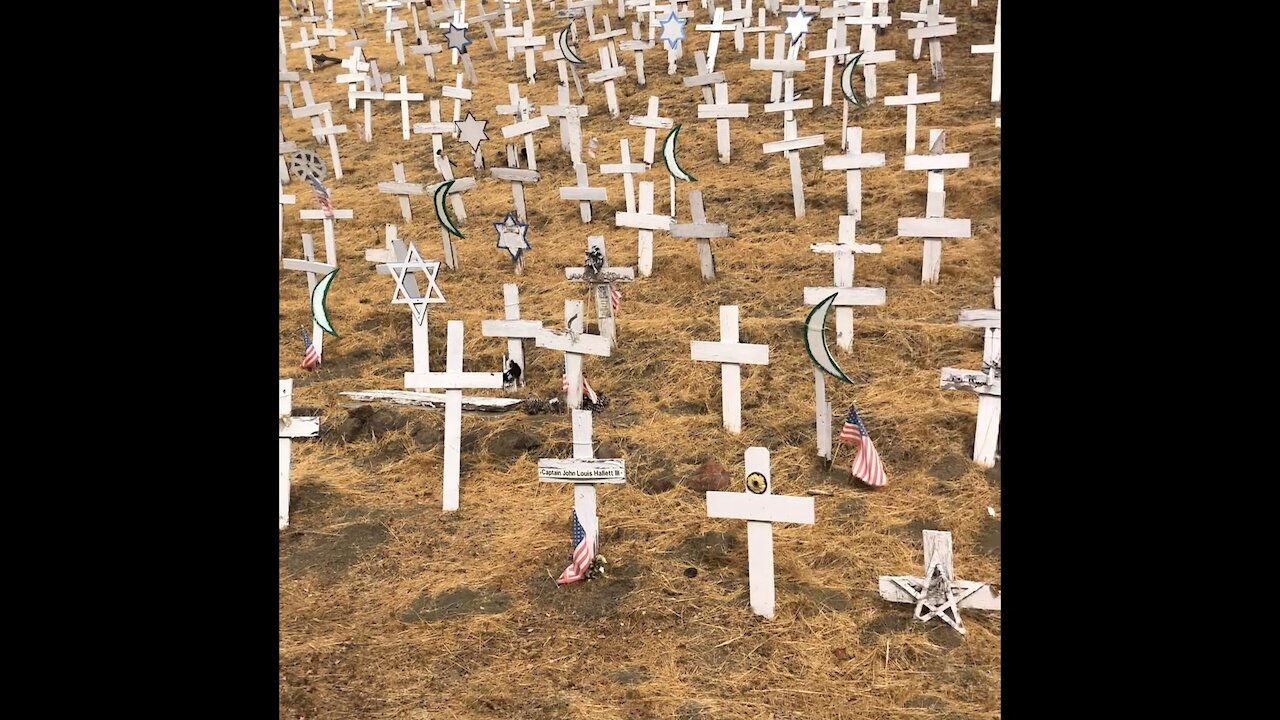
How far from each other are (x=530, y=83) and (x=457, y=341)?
9436 millimetres

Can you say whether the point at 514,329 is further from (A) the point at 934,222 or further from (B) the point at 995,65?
(B) the point at 995,65

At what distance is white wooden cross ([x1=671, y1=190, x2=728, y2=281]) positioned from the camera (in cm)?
824

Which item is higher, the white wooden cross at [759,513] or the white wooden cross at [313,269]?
the white wooden cross at [313,269]

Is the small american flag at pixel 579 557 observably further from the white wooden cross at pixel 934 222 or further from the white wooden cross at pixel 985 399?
the white wooden cross at pixel 934 222

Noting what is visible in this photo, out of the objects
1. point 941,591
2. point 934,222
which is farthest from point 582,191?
point 941,591

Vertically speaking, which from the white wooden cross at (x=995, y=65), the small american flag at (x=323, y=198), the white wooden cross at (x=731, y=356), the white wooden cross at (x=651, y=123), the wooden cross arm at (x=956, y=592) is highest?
the white wooden cross at (x=995, y=65)

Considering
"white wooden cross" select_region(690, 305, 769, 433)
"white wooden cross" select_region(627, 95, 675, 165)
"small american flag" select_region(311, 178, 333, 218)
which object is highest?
"white wooden cross" select_region(627, 95, 675, 165)

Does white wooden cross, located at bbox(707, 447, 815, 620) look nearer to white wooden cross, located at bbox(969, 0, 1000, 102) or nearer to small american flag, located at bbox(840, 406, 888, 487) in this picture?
small american flag, located at bbox(840, 406, 888, 487)

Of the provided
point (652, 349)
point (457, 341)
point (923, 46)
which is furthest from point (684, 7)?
point (457, 341)

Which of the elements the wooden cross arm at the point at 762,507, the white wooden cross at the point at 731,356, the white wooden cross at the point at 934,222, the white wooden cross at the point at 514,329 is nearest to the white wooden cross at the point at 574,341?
the white wooden cross at the point at 514,329

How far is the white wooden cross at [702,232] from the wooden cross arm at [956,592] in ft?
12.4

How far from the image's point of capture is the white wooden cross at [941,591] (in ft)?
15.6

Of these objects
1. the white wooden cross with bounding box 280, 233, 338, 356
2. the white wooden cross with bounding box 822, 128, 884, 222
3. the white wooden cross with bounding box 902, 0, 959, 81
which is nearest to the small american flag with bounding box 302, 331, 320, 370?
the white wooden cross with bounding box 280, 233, 338, 356

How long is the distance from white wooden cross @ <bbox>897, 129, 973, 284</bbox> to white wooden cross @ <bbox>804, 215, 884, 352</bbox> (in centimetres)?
42
